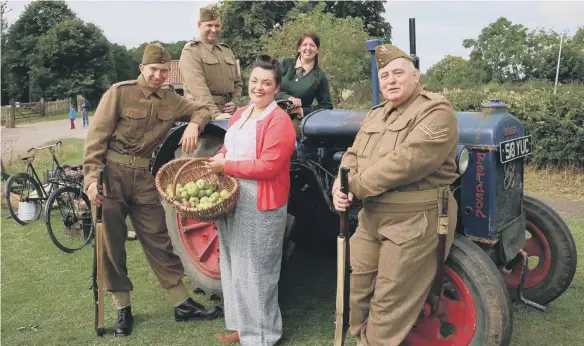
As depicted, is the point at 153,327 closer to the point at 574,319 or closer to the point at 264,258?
the point at 264,258

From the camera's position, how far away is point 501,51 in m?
41.9

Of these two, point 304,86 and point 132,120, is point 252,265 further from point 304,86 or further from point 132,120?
point 304,86

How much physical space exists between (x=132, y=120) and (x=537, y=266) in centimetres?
287

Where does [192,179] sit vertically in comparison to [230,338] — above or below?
above

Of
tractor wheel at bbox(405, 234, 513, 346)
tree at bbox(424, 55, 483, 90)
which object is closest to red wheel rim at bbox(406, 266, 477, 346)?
tractor wheel at bbox(405, 234, 513, 346)

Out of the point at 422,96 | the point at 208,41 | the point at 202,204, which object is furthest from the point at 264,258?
the point at 208,41

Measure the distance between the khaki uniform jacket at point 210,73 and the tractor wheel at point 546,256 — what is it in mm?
2304

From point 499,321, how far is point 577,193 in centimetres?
590

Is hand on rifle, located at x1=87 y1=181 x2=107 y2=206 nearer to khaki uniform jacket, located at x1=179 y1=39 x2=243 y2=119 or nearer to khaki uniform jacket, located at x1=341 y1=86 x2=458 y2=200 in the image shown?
khaki uniform jacket, located at x1=179 y1=39 x2=243 y2=119

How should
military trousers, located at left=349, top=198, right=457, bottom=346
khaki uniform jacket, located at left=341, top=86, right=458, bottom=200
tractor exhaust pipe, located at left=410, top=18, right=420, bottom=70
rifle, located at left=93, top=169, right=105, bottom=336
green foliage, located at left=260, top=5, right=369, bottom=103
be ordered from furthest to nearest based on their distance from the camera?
green foliage, located at left=260, top=5, right=369, bottom=103
rifle, located at left=93, top=169, right=105, bottom=336
tractor exhaust pipe, located at left=410, top=18, right=420, bottom=70
military trousers, located at left=349, top=198, right=457, bottom=346
khaki uniform jacket, located at left=341, top=86, right=458, bottom=200

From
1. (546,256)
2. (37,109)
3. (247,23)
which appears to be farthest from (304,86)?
(37,109)

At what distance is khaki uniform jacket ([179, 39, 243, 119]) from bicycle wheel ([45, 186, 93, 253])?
241cm

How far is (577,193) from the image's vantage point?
7820mm

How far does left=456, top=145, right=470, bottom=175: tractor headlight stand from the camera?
295 cm
